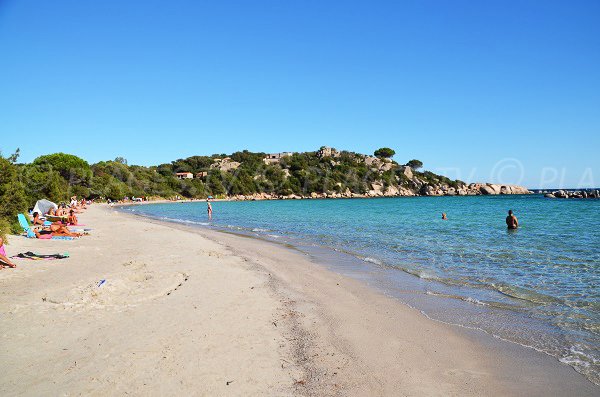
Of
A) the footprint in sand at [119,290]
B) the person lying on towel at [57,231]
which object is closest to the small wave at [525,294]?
the footprint in sand at [119,290]

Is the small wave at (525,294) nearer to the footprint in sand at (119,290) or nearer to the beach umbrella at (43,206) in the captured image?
the footprint in sand at (119,290)

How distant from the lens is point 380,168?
165m

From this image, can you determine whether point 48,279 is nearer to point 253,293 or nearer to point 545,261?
point 253,293

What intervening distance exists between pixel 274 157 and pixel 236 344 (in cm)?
17675

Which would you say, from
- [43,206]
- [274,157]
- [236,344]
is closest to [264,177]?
[274,157]

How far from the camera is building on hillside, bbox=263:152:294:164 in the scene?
169250 millimetres

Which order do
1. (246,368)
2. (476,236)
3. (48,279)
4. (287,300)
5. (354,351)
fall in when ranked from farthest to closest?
(476,236) < (48,279) < (287,300) < (354,351) < (246,368)

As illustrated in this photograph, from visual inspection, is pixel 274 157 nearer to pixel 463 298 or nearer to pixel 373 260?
pixel 373 260

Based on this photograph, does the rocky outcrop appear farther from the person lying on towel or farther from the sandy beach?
the sandy beach

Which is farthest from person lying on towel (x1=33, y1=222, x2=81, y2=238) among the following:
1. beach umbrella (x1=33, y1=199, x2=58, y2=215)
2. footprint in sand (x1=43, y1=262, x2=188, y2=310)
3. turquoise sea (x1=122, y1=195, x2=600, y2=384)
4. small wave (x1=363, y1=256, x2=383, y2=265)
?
small wave (x1=363, y1=256, x2=383, y2=265)

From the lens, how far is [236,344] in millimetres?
5473

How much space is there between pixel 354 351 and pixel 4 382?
4.36 metres

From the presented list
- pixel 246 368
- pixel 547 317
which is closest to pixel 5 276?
pixel 246 368

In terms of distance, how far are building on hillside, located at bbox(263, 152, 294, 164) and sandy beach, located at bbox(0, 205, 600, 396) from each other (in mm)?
160401
